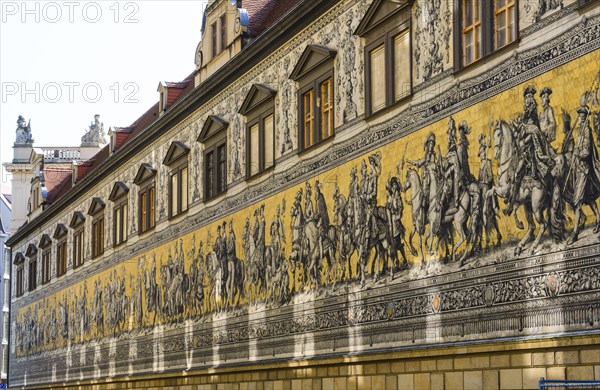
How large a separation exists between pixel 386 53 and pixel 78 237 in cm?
2571

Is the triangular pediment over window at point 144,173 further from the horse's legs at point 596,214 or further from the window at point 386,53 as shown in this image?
the horse's legs at point 596,214

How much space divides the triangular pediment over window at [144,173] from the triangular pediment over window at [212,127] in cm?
461

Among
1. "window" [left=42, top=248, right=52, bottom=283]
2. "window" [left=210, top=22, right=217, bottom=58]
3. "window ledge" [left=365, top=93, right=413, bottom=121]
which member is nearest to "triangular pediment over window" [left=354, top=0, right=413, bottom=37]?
"window ledge" [left=365, top=93, right=413, bottom=121]

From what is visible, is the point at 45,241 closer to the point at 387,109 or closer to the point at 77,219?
the point at 77,219

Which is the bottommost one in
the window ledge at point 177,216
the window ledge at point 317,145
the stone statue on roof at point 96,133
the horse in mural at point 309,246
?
the horse in mural at point 309,246

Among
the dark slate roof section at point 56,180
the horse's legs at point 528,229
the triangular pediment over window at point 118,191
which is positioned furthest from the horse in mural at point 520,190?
the dark slate roof section at point 56,180

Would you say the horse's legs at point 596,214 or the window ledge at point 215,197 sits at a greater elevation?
the window ledge at point 215,197

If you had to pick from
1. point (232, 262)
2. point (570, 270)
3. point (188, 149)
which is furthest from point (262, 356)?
point (570, 270)

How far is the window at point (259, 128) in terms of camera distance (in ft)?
79.7

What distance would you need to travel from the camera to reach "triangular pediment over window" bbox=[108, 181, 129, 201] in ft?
119

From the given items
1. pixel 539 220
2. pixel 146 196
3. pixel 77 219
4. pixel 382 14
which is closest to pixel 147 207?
pixel 146 196

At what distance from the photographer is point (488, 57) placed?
16.0m

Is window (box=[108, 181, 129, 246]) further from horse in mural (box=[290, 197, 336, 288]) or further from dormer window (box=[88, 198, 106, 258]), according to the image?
horse in mural (box=[290, 197, 336, 288])

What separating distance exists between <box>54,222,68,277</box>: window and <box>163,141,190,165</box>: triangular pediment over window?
1433cm
